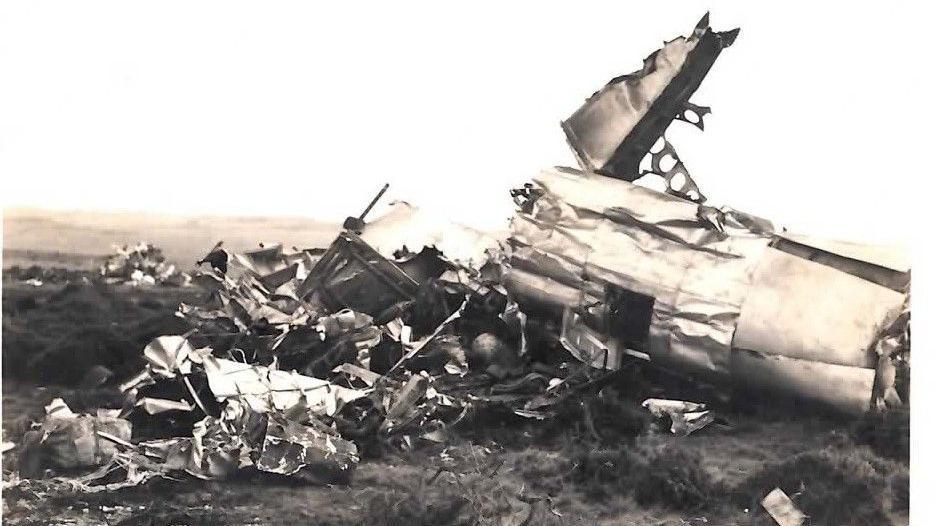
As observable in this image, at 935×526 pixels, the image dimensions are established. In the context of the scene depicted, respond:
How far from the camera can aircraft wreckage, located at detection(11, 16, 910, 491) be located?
1997 millimetres

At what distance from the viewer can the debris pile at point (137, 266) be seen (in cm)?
196

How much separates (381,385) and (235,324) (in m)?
0.31

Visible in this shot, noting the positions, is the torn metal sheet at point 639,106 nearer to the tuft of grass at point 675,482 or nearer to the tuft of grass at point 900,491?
the tuft of grass at point 675,482

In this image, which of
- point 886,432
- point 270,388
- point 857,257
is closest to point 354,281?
point 270,388

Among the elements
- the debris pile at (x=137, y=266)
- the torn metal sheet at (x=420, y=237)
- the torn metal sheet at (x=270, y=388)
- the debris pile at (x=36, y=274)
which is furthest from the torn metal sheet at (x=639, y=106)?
the debris pile at (x=36, y=274)

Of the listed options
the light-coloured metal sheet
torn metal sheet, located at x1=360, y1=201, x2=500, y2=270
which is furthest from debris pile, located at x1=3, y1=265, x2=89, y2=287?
the light-coloured metal sheet

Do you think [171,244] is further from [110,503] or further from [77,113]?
[110,503]

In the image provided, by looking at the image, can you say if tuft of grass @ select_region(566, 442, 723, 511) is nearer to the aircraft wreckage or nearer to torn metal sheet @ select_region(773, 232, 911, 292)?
the aircraft wreckage

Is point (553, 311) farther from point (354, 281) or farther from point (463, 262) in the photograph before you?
point (354, 281)

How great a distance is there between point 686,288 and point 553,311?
0.27 metres

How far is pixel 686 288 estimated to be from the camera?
6.84 ft

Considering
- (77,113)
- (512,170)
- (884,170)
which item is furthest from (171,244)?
(884,170)

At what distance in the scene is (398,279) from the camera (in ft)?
6.69

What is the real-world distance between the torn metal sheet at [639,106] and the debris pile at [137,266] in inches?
32.7
